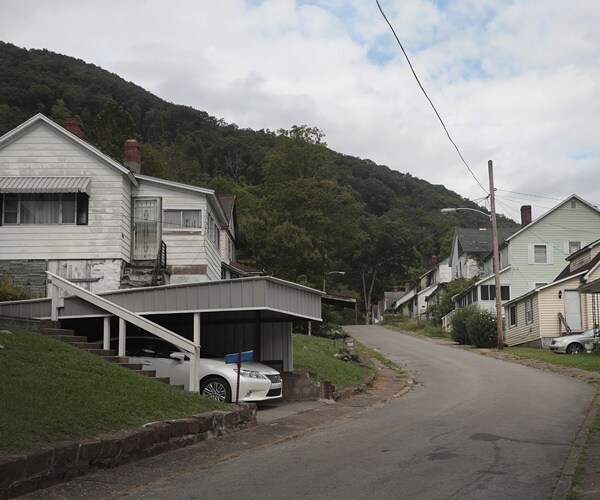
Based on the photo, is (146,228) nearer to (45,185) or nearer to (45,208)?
(45,208)

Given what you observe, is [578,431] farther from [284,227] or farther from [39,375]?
[284,227]

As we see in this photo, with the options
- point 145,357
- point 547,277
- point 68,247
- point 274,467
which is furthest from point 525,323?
point 274,467

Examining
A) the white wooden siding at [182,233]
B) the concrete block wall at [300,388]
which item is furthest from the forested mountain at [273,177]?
the concrete block wall at [300,388]

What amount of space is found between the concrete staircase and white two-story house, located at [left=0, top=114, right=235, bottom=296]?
839 centimetres

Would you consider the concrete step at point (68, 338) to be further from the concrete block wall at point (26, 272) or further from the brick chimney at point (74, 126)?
the brick chimney at point (74, 126)

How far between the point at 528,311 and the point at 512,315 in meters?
3.79

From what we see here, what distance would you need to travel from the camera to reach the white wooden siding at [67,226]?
25.5m

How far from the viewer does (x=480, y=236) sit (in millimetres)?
63500

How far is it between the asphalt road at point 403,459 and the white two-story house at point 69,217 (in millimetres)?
11861

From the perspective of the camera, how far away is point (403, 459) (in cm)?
1054

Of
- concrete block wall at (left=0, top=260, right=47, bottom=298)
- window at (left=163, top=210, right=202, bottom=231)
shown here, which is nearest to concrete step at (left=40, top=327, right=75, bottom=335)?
concrete block wall at (left=0, top=260, right=47, bottom=298)

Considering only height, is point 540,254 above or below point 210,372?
above

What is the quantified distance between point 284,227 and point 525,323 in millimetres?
16709

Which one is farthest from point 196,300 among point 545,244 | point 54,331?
point 545,244
